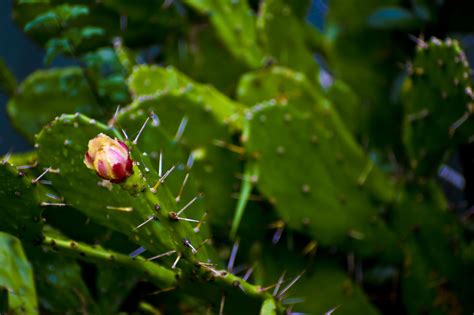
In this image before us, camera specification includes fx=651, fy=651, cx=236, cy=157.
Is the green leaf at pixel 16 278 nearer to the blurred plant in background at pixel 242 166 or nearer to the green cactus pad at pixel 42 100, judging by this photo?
the blurred plant in background at pixel 242 166

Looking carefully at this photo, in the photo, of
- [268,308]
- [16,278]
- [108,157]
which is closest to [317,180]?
[268,308]

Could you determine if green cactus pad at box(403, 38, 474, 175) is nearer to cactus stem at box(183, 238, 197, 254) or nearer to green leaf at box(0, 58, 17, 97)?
cactus stem at box(183, 238, 197, 254)

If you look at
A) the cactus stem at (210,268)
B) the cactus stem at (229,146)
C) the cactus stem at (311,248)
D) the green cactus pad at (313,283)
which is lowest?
the green cactus pad at (313,283)

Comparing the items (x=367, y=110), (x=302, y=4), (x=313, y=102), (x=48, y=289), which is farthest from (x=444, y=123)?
(x=48, y=289)

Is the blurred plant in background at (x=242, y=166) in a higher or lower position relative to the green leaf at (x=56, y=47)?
lower

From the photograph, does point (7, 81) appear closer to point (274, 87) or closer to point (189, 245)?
point (274, 87)

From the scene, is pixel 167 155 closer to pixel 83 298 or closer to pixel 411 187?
pixel 83 298

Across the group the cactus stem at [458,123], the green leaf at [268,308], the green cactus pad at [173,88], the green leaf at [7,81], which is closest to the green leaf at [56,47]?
the green cactus pad at [173,88]
